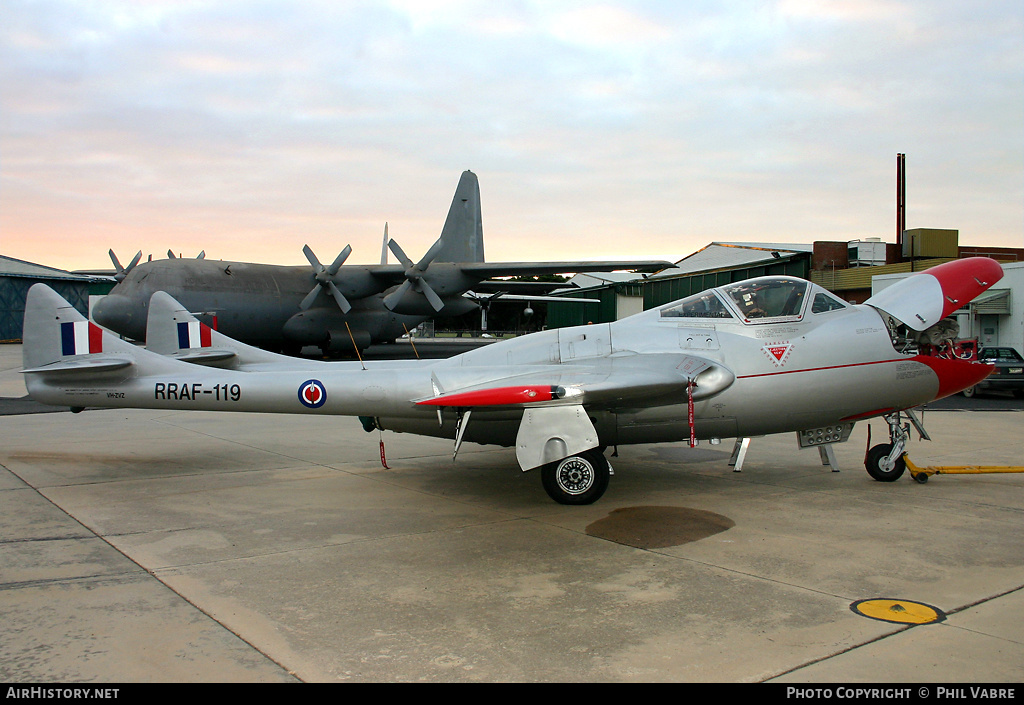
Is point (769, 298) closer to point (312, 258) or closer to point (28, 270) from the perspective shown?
point (312, 258)

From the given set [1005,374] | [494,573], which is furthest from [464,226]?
[494,573]

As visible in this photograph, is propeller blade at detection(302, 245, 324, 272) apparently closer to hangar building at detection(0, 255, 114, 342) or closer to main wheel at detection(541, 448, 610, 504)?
main wheel at detection(541, 448, 610, 504)

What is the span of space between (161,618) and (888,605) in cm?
455

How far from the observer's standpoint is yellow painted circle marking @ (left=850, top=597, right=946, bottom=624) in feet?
13.7

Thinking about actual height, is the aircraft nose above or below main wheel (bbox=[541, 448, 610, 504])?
above

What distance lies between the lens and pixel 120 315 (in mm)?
23297

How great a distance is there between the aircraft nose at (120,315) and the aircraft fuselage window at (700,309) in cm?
2101

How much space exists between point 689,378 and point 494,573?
311 centimetres

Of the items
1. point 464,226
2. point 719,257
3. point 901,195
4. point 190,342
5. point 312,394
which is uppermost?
point 901,195

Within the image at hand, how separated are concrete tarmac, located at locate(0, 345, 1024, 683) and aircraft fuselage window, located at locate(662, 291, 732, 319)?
6.62 feet

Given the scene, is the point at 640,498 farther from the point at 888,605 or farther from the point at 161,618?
the point at 161,618

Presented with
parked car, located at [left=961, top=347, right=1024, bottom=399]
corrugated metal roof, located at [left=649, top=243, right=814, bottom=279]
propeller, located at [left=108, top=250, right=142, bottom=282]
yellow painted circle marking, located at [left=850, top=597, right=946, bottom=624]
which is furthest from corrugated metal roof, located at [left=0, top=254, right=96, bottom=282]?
yellow painted circle marking, located at [left=850, top=597, right=946, bottom=624]

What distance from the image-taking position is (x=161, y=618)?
4336 millimetres
